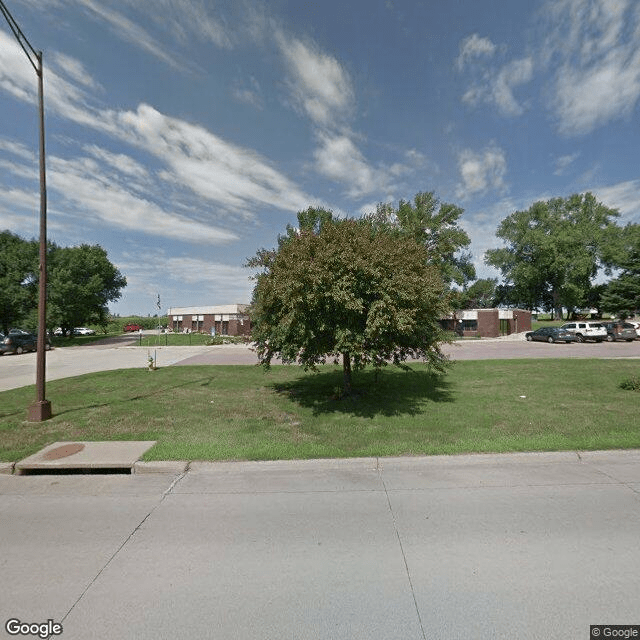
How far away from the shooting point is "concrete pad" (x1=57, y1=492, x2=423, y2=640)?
245cm

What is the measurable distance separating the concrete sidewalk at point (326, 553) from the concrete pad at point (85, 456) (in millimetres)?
229

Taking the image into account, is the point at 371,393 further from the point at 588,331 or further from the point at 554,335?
the point at 588,331

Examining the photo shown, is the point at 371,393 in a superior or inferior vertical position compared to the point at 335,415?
superior

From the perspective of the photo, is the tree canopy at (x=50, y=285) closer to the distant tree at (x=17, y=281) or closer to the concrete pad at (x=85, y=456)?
the distant tree at (x=17, y=281)

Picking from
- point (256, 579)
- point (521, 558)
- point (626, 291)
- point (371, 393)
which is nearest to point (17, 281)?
point (371, 393)

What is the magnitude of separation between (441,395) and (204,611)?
8186 mm

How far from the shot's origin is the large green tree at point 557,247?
51.2 m

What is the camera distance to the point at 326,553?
3.21m

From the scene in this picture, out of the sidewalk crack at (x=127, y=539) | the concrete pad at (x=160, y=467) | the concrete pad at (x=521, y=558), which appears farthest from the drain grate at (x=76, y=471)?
the concrete pad at (x=521, y=558)

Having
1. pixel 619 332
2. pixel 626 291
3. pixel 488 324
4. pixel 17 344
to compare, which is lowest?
pixel 17 344

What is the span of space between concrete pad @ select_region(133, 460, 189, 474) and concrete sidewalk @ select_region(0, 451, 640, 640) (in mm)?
148

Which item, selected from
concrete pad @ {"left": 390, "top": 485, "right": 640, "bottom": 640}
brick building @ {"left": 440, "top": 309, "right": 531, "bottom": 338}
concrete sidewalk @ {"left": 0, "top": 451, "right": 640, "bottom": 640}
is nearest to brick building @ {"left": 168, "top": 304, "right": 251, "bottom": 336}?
brick building @ {"left": 440, "top": 309, "right": 531, "bottom": 338}

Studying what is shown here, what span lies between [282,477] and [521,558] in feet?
9.75

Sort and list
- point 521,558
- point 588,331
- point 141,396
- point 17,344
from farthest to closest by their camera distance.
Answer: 1. point 588,331
2. point 17,344
3. point 141,396
4. point 521,558
